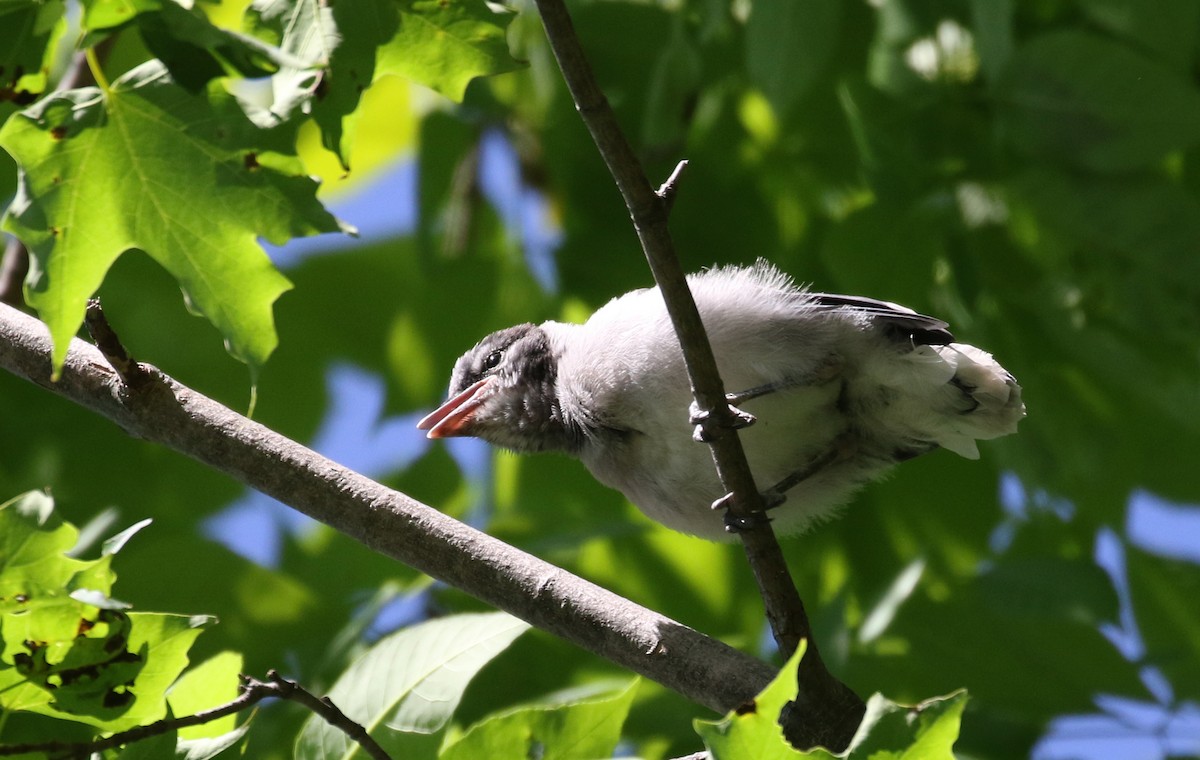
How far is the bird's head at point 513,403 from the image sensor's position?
371 cm

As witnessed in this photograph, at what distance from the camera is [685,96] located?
3643 millimetres

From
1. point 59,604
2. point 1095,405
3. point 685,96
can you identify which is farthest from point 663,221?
point 1095,405

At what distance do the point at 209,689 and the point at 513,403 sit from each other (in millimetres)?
1491

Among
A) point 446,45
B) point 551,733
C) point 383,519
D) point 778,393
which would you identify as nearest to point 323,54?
point 446,45

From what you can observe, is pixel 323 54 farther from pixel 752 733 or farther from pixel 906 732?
pixel 906 732

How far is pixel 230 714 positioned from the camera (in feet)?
7.52

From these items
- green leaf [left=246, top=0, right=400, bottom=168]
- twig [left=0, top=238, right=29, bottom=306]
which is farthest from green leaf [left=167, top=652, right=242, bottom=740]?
twig [left=0, top=238, right=29, bottom=306]

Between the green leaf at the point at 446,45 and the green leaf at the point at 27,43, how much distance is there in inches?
25.6

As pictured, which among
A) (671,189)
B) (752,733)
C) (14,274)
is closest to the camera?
(752,733)

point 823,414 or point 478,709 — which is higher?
point 823,414

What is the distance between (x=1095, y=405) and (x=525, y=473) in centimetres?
208

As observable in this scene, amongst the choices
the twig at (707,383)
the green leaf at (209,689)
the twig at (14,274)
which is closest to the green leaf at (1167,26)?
the twig at (707,383)

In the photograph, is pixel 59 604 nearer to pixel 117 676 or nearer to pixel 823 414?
pixel 117 676

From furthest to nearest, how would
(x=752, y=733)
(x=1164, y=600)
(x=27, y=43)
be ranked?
(x=1164, y=600)
(x=27, y=43)
(x=752, y=733)
